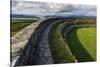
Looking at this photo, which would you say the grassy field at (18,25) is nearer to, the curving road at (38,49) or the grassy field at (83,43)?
the curving road at (38,49)

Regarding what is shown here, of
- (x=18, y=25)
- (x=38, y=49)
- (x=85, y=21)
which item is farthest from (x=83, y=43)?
(x=18, y=25)

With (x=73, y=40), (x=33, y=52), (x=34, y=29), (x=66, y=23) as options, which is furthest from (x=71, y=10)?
(x=33, y=52)

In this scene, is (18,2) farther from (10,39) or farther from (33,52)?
(33,52)

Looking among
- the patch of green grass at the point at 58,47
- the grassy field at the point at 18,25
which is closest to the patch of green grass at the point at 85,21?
the patch of green grass at the point at 58,47

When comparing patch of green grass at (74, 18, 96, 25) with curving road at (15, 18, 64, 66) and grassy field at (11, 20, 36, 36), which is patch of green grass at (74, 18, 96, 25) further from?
grassy field at (11, 20, 36, 36)

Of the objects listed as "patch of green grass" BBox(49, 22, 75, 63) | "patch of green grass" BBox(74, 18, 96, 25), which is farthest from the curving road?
"patch of green grass" BBox(74, 18, 96, 25)

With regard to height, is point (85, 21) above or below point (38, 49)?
above

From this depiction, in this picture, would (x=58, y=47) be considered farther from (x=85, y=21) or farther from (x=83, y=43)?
(x=85, y=21)

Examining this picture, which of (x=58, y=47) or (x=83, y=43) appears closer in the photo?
(x=58, y=47)
